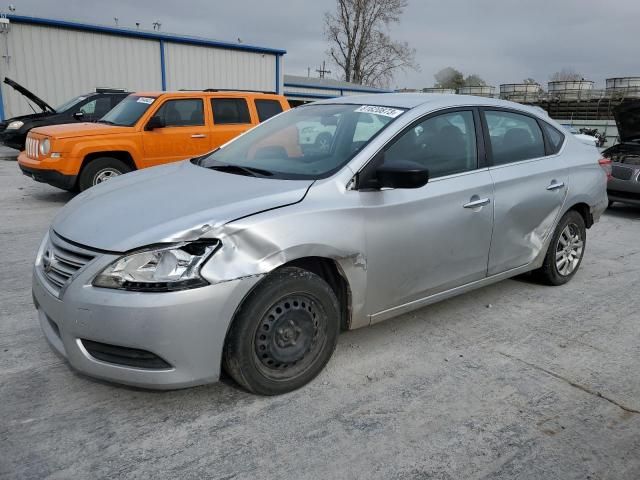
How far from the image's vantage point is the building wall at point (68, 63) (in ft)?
56.1

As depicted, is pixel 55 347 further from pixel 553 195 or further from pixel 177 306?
pixel 553 195

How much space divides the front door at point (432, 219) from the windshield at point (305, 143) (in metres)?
0.25

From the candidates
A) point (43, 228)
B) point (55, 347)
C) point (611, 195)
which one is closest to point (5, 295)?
point (55, 347)

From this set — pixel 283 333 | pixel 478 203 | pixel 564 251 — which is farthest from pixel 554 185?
pixel 283 333

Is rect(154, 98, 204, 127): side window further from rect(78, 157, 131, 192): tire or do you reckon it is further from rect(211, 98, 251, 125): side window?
rect(78, 157, 131, 192): tire

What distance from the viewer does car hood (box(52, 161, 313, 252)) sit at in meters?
2.50

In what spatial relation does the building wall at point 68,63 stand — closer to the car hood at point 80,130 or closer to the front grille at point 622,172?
the car hood at point 80,130

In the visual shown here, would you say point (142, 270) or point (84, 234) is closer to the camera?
point (142, 270)

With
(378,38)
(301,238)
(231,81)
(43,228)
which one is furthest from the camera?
(378,38)

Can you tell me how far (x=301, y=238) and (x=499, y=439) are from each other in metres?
1.40

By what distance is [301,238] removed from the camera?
2.72m

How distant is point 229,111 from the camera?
8.88m

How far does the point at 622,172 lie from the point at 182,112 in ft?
23.7

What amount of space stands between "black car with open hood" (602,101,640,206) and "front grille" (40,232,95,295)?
7.97m
